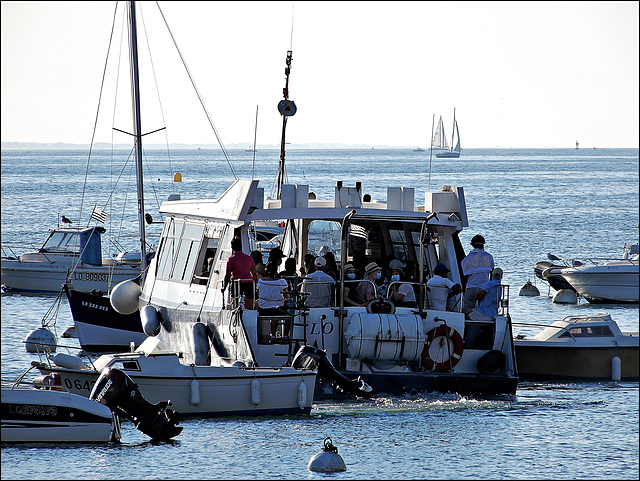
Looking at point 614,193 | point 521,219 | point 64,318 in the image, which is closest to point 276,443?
point 64,318

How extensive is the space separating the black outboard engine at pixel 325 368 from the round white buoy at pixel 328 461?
1747 millimetres

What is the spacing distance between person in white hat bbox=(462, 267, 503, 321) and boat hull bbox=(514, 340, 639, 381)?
424 centimetres

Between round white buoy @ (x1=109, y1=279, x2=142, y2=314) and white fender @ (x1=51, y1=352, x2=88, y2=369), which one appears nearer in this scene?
white fender @ (x1=51, y1=352, x2=88, y2=369)

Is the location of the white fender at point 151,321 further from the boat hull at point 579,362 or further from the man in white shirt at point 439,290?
the boat hull at point 579,362

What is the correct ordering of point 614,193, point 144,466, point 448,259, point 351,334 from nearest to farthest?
point 144,466, point 351,334, point 448,259, point 614,193

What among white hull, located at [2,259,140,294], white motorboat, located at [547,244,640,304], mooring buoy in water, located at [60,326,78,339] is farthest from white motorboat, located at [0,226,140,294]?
white motorboat, located at [547,244,640,304]

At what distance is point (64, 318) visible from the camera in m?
29.7

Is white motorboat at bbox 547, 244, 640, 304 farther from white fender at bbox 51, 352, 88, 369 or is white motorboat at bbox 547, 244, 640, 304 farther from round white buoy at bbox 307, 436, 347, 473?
round white buoy at bbox 307, 436, 347, 473

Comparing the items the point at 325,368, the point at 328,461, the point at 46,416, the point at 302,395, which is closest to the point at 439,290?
the point at 325,368

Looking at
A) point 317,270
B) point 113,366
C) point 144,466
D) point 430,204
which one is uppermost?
point 430,204

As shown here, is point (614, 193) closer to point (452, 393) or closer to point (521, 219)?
point (521, 219)

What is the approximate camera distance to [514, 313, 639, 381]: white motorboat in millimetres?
19484

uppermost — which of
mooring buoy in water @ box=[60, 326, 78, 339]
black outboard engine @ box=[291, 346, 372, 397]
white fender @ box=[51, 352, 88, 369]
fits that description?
black outboard engine @ box=[291, 346, 372, 397]

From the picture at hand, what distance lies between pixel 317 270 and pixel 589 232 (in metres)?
43.9
